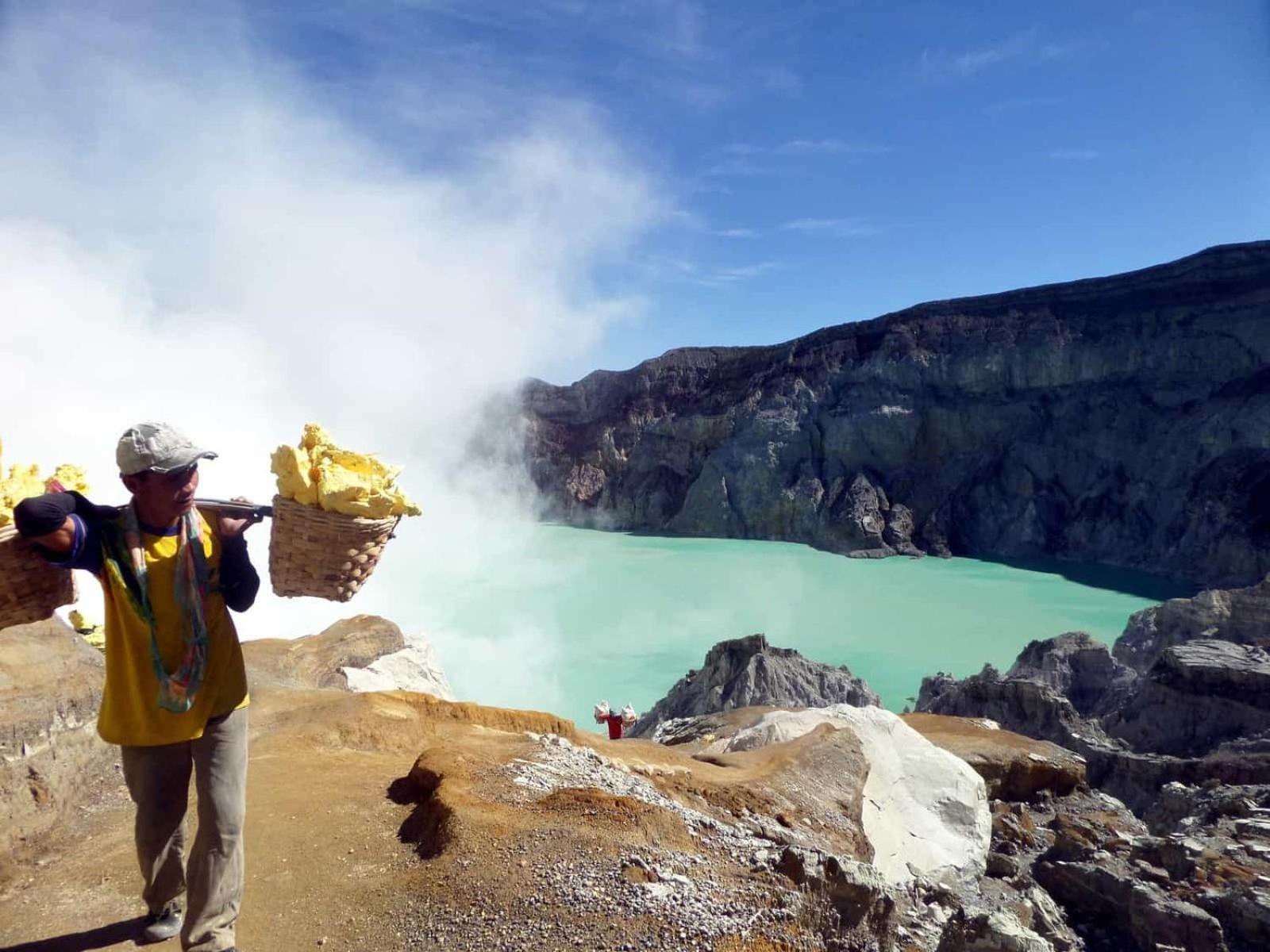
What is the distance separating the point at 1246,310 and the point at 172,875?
92.9 ft

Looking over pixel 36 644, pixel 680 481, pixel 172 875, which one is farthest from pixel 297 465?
pixel 680 481

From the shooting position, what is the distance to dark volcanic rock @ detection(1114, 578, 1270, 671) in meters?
11.4

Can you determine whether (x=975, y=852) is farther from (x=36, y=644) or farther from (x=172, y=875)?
(x=36, y=644)

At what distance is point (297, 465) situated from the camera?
271cm

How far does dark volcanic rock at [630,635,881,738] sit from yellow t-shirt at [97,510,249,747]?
351 inches

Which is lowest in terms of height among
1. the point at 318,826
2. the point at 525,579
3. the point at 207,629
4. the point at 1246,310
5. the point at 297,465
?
the point at 525,579

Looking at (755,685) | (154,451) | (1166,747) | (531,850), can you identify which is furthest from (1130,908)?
(755,685)

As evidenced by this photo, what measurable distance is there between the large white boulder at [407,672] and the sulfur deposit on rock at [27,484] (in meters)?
5.59

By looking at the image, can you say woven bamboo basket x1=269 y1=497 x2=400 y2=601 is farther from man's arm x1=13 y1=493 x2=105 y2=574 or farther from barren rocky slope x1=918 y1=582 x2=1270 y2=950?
barren rocky slope x1=918 y1=582 x2=1270 y2=950

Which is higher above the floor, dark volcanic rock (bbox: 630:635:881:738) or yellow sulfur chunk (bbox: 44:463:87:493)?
Answer: yellow sulfur chunk (bbox: 44:463:87:493)

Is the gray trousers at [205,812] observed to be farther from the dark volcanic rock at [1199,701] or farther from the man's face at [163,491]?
the dark volcanic rock at [1199,701]

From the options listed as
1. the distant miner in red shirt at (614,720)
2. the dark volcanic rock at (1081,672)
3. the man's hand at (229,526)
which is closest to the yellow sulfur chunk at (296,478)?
the man's hand at (229,526)

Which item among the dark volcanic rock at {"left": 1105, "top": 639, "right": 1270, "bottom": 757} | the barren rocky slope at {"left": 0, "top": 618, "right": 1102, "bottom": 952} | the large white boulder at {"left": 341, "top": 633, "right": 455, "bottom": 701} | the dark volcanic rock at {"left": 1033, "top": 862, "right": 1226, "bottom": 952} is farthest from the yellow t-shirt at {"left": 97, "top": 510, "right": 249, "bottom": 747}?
the dark volcanic rock at {"left": 1105, "top": 639, "right": 1270, "bottom": 757}

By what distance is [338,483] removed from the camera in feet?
8.83
